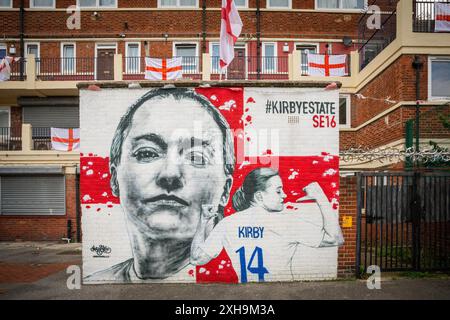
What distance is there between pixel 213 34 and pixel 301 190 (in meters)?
13.1

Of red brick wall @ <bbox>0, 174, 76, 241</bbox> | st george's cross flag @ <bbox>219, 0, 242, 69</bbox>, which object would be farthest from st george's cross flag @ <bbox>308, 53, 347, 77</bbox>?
red brick wall @ <bbox>0, 174, 76, 241</bbox>

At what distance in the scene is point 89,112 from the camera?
7344 mm

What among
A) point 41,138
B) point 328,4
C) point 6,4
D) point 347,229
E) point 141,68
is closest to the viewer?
point 347,229

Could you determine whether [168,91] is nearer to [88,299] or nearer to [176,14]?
[88,299]

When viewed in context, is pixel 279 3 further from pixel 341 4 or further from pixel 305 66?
pixel 305 66

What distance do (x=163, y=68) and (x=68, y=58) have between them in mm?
5809

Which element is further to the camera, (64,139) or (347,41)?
(347,41)

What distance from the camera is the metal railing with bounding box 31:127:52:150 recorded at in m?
16.9

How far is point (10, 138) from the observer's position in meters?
17.1

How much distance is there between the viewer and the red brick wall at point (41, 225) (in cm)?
1580

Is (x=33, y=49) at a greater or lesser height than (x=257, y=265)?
greater

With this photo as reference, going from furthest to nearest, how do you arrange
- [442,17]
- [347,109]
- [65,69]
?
[65,69], [347,109], [442,17]
